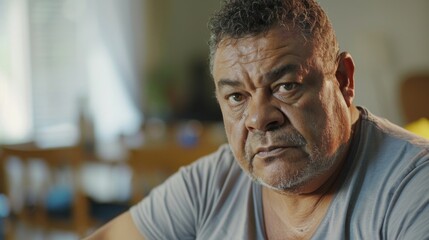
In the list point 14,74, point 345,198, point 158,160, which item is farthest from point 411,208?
point 14,74

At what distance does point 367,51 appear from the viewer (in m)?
5.22

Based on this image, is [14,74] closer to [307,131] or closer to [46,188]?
[46,188]

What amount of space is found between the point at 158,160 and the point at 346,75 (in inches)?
75.5

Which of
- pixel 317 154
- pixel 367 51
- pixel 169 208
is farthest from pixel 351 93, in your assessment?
pixel 367 51

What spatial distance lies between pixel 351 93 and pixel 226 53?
0.25 metres

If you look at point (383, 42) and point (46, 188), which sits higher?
point (383, 42)

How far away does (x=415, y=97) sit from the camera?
5039 mm

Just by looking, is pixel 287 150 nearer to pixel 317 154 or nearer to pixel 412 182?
pixel 317 154

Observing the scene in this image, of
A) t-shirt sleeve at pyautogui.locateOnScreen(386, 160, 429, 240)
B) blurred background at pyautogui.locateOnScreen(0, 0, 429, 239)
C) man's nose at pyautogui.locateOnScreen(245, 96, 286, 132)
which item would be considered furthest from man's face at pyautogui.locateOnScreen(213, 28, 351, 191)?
blurred background at pyautogui.locateOnScreen(0, 0, 429, 239)

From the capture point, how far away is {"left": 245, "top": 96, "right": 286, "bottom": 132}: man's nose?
1176mm

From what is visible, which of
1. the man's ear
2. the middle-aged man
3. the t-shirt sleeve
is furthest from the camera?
the man's ear

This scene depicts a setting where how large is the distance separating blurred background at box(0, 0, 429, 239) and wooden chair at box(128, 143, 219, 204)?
3.35ft

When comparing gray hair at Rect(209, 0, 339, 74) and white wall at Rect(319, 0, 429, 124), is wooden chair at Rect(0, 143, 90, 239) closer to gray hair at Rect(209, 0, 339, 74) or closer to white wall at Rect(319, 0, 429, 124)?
gray hair at Rect(209, 0, 339, 74)

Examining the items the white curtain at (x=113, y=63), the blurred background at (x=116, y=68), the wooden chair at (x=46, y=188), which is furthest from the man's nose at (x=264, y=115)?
the white curtain at (x=113, y=63)
